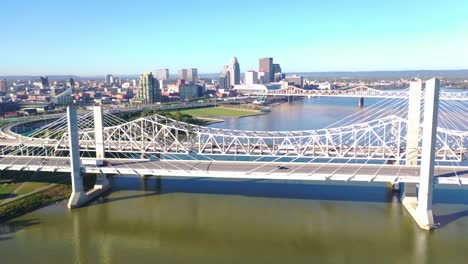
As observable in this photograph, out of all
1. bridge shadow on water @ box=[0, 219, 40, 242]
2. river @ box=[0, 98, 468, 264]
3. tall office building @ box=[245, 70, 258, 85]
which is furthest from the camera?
tall office building @ box=[245, 70, 258, 85]

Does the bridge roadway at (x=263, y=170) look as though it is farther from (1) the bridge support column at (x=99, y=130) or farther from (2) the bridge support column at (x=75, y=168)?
(1) the bridge support column at (x=99, y=130)

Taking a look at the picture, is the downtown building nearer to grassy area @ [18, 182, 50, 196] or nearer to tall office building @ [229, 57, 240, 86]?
tall office building @ [229, 57, 240, 86]

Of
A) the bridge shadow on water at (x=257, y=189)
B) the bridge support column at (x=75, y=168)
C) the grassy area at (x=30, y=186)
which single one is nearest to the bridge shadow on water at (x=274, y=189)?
the bridge shadow on water at (x=257, y=189)

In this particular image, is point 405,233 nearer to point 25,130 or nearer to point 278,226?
point 278,226

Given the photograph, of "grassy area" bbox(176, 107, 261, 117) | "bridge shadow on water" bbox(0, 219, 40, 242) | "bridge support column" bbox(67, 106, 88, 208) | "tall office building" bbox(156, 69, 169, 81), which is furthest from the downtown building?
"bridge shadow on water" bbox(0, 219, 40, 242)

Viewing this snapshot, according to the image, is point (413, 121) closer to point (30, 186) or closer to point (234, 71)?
point (30, 186)

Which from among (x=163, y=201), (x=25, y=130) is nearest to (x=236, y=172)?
(x=163, y=201)

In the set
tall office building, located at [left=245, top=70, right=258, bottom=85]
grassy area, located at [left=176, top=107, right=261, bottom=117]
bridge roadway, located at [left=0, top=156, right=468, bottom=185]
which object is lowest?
grassy area, located at [left=176, top=107, right=261, bottom=117]
